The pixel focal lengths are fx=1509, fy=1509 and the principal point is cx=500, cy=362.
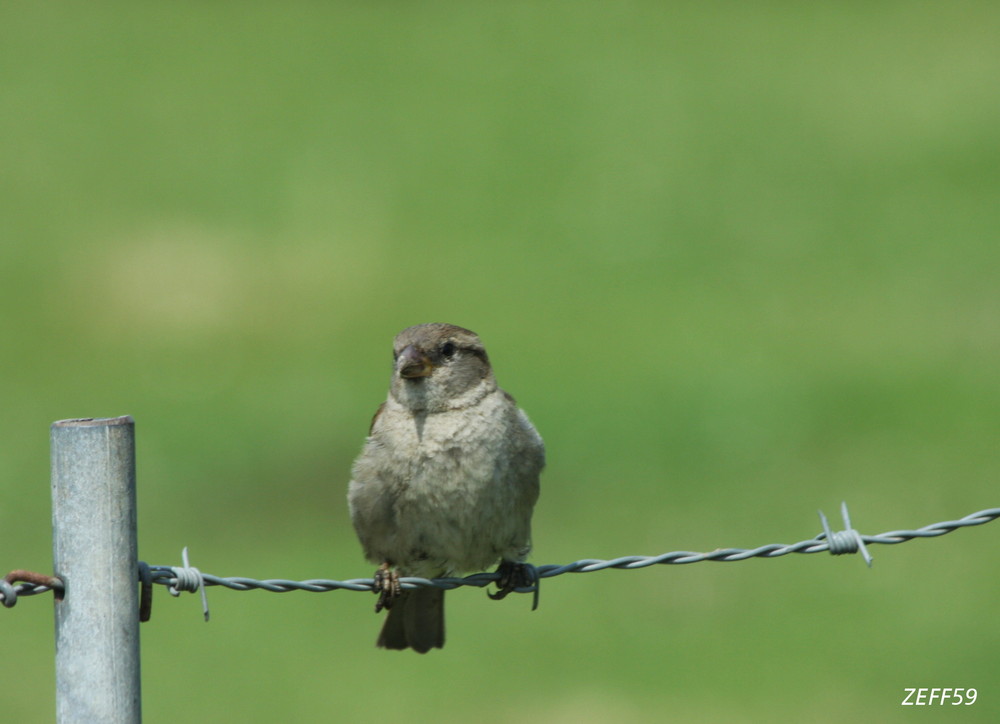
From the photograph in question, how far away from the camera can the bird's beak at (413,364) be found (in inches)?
195

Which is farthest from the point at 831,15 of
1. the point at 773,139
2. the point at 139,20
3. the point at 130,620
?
the point at 130,620

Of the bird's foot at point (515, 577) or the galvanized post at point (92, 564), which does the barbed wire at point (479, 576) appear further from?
the bird's foot at point (515, 577)

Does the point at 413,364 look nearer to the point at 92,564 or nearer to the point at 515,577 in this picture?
the point at 515,577

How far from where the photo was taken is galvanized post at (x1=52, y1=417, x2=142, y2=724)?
10.1 ft

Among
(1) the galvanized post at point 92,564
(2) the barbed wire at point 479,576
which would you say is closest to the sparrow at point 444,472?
(2) the barbed wire at point 479,576

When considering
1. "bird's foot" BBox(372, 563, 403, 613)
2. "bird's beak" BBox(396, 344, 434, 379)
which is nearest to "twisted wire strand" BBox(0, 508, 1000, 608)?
"bird's foot" BBox(372, 563, 403, 613)

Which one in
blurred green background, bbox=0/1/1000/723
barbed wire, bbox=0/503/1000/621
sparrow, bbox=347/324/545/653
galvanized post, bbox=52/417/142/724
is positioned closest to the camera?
galvanized post, bbox=52/417/142/724

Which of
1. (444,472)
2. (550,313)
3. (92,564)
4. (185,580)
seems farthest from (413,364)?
(550,313)

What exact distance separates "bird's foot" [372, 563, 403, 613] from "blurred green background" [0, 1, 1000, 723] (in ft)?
9.05

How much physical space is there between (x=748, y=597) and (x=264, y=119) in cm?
1169

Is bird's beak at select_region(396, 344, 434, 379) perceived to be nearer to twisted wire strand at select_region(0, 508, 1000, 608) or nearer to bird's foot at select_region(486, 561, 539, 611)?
bird's foot at select_region(486, 561, 539, 611)

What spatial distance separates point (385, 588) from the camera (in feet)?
15.8

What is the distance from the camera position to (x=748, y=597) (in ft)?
29.3

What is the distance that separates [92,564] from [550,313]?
11.0m
